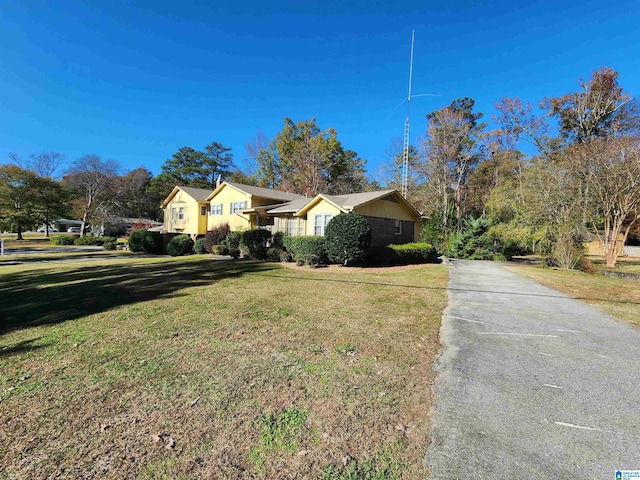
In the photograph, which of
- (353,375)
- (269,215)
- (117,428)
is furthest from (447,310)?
(269,215)

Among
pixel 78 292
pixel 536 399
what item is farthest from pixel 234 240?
pixel 536 399

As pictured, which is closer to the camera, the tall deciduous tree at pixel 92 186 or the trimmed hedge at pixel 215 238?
the trimmed hedge at pixel 215 238

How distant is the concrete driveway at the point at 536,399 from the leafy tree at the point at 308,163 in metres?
31.4

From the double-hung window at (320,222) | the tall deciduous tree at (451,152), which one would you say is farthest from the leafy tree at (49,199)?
the tall deciduous tree at (451,152)

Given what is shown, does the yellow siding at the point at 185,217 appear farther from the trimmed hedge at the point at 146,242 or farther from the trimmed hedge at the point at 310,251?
the trimmed hedge at the point at 310,251

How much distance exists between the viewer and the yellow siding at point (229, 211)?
23781 mm

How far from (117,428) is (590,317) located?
8.10m

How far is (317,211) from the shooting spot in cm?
1808

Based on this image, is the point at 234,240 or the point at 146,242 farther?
the point at 146,242

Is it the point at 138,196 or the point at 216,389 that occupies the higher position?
the point at 138,196

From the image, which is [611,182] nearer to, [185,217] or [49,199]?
[185,217]

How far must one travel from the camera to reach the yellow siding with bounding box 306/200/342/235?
17.3 m

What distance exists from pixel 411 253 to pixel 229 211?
15.4m

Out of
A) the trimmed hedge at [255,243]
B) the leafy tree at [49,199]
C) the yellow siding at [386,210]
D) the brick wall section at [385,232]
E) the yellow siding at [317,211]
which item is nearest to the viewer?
the yellow siding at [317,211]
